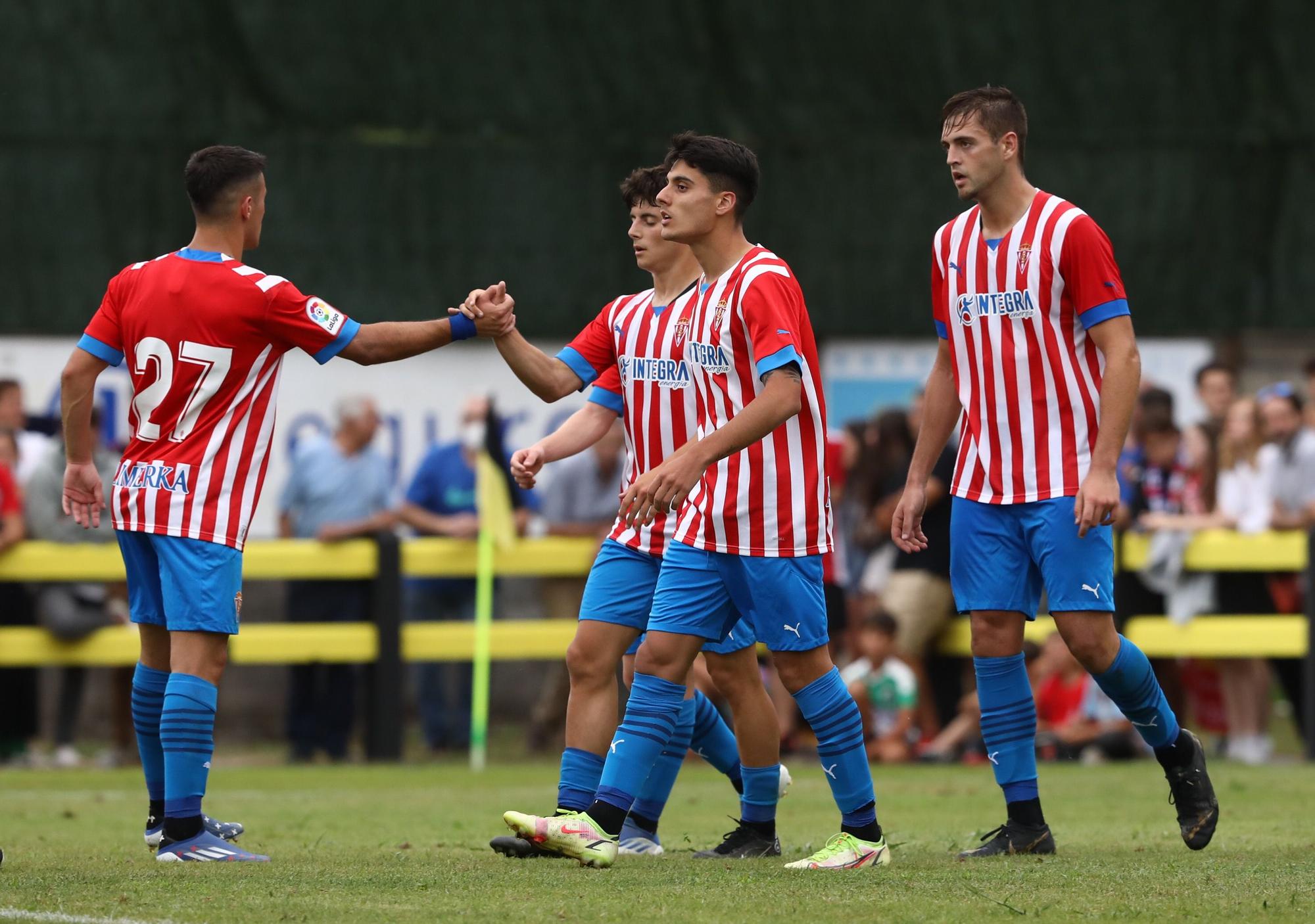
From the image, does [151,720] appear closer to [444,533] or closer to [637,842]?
[637,842]

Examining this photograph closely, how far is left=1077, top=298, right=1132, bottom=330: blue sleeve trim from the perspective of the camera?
22.3 feet

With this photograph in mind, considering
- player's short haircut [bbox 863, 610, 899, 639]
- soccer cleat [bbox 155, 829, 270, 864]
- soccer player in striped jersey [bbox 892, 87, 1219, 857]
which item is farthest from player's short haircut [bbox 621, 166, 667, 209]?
player's short haircut [bbox 863, 610, 899, 639]

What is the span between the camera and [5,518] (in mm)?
13281

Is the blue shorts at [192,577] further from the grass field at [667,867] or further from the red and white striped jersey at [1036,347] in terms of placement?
the red and white striped jersey at [1036,347]

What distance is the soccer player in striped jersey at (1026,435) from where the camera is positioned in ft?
22.5

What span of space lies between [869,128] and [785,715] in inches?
242

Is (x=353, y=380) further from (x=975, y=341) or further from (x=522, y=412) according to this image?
(x=975, y=341)

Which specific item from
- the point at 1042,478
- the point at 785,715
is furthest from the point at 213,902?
the point at 785,715

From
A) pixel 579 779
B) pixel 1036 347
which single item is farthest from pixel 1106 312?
pixel 579 779

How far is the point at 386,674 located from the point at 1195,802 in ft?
24.8

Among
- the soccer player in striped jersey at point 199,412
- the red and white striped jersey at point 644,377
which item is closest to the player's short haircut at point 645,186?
the red and white striped jersey at point 644,377

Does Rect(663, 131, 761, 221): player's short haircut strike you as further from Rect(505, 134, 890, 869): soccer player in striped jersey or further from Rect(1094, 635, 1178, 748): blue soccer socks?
Rect(1094, 635, 1178, 748): blue soccer socks

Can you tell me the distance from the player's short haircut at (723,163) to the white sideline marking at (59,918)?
3.05 metres

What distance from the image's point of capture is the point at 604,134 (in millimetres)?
17109
